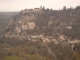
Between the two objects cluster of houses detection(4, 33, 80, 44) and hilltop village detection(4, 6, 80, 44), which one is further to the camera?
hilltop village detection(4, 6, 80, 44)

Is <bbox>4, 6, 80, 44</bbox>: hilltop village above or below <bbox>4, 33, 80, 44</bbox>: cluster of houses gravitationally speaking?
above

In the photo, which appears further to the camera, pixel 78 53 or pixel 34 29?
pixel 34 29

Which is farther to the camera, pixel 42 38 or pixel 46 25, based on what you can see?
pixel 46 25

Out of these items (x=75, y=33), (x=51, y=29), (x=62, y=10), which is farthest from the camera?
(x=62, y=10)

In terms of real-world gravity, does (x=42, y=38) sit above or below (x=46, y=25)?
below

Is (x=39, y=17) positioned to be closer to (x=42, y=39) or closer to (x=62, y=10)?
(x=62, y=10)

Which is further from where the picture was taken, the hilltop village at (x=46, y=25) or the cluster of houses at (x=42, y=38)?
the hilltop village at (x=46, y=25)

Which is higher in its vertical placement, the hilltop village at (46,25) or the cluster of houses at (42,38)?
the hilltop village at (46,25)

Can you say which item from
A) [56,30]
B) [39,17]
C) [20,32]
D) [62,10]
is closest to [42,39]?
[56,30]
